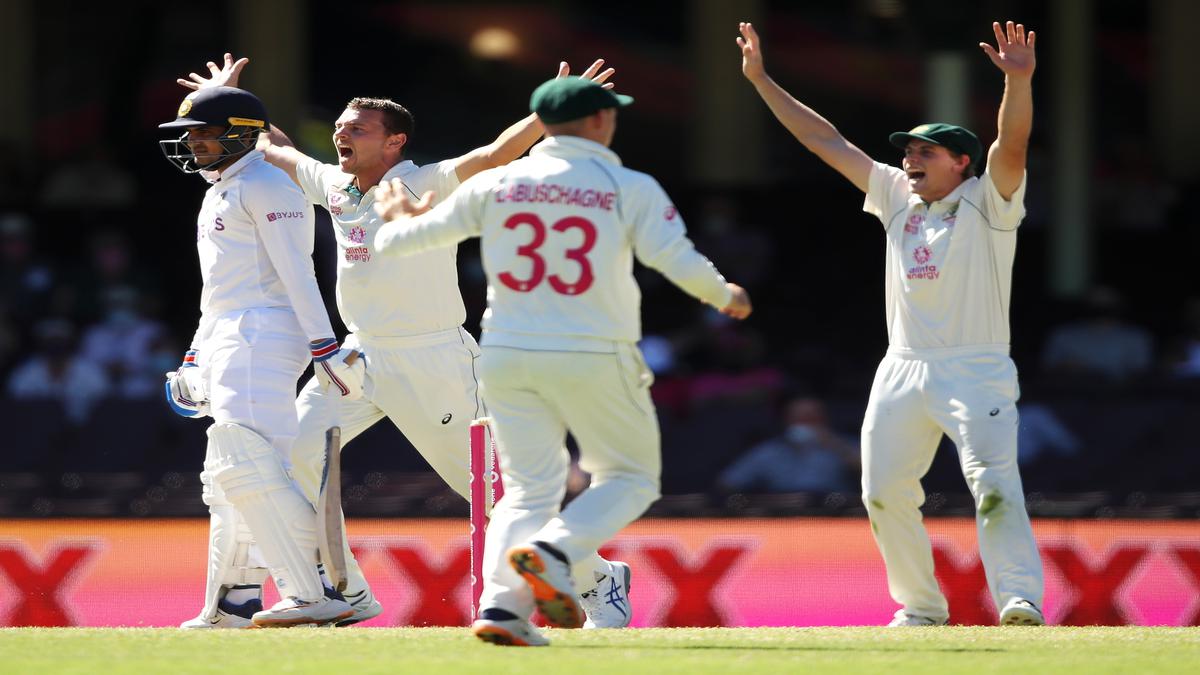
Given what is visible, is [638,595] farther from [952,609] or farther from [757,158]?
[757,158]

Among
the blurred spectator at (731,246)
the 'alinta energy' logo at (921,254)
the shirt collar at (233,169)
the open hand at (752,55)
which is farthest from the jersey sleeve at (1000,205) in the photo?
the blurred spectator at (731,246)

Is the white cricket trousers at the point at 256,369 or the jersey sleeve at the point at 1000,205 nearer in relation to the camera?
the white cricket trousers at the point at 256,369

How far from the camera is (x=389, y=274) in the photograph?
7.74m

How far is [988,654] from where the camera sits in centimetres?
641

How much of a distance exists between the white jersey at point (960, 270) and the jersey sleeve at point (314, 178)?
2.24 meters

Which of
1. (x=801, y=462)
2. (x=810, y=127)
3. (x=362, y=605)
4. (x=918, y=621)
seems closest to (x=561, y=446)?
(x=362, y=605)

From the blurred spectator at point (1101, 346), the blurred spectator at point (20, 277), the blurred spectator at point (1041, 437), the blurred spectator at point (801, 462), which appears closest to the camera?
the blurred spectator at point (801, 462)

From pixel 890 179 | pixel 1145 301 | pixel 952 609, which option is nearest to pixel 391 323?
pixel 890 179

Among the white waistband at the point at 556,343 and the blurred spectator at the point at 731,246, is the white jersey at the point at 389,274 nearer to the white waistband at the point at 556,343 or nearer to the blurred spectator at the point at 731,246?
the white waistband at the point at 556,343

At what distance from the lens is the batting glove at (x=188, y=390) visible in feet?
25.1

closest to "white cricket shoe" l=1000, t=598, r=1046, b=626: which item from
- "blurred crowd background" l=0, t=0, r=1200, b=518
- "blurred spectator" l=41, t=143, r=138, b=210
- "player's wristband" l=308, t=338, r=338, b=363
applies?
"player's wristband" l=308, t=338, r=338, b=363

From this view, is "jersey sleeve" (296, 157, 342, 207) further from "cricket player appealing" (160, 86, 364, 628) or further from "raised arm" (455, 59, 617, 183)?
"raised arm" (455, 59, 617, 183)

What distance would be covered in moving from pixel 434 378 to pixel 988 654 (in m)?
2.47

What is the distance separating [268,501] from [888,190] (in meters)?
2.65
